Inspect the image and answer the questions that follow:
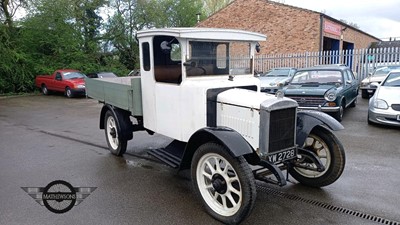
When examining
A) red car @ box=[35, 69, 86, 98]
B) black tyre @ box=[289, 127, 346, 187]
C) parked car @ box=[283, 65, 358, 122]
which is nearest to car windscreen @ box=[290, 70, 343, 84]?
parked car @ box=[283, 65, 358, 122]

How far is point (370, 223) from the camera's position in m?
3.46

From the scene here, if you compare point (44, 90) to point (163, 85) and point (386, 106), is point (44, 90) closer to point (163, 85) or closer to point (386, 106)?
point (163, 85)

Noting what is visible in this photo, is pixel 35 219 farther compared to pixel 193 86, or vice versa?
pixel 193 86

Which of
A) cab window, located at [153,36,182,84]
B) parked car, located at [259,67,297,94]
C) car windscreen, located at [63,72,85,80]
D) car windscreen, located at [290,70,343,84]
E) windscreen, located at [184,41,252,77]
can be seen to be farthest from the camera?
car windscreen, located at [63,72,85,80]

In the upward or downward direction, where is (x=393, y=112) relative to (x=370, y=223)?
upward

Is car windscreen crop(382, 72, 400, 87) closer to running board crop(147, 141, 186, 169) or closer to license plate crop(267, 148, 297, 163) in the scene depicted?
license plate crop(267, 148, 297, 163)

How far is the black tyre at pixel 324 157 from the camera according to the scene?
13.6 feet

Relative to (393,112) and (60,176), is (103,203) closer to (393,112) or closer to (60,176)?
(60,176)

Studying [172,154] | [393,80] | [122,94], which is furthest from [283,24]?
[172,154]

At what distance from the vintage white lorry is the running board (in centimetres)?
2

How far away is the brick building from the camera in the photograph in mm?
20516

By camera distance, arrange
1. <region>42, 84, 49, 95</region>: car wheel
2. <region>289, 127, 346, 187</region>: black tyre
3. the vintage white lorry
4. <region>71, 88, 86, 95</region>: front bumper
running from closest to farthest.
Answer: the vintage white lorry → <region>289, 127, 346, 187</region>: black tyre → <region>71, 88, 86, 95</region>: front bumper → <region>42, 84, 49, 95</region>: car wheel

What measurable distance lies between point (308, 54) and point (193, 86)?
16.6 meters

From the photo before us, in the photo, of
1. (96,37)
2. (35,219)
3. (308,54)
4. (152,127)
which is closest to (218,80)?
(152,127)
